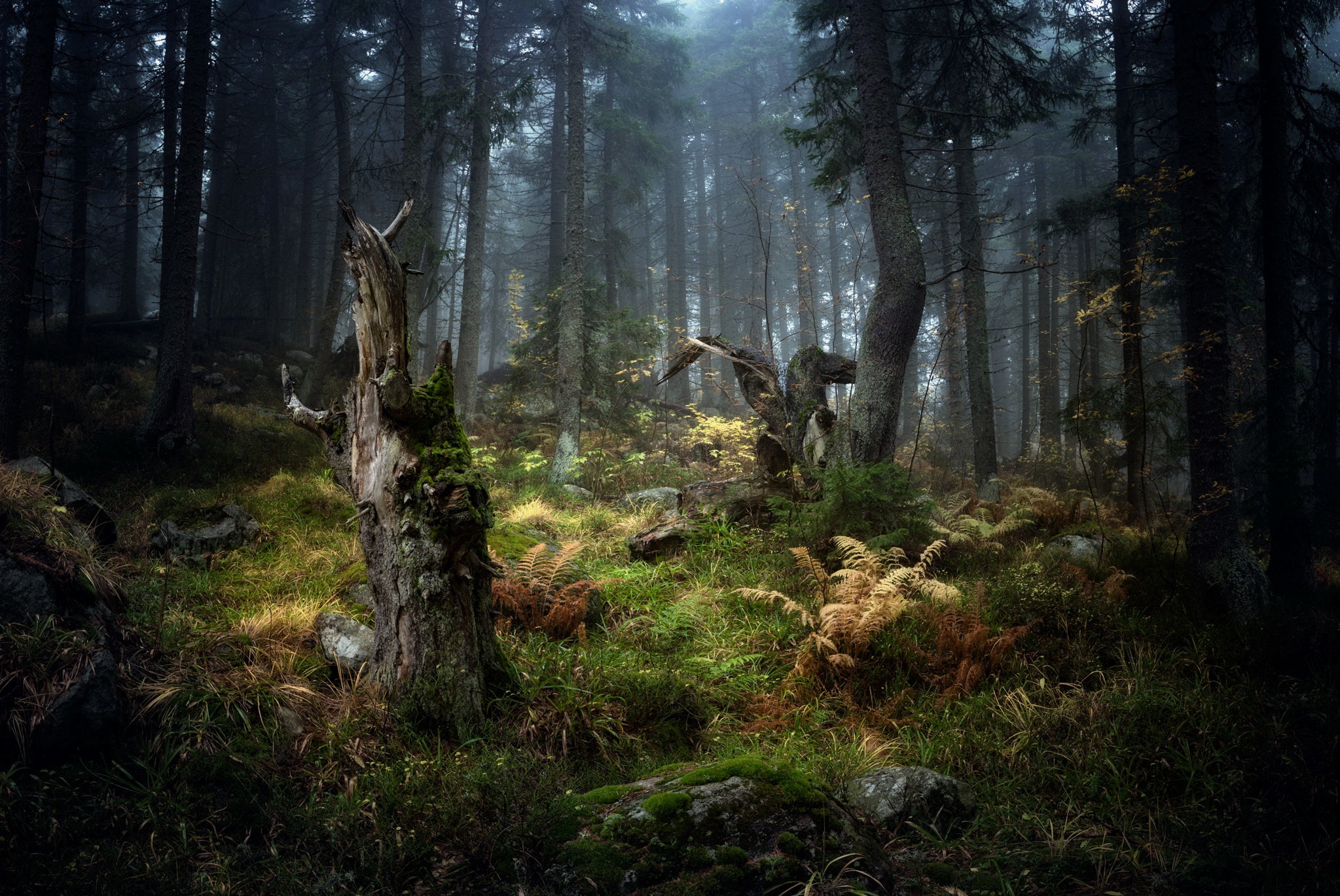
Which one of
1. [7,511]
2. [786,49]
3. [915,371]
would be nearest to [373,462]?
[7,511]

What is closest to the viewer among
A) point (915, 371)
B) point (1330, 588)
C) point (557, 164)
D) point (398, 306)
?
point (398, 306)

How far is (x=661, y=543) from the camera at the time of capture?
7805 mm

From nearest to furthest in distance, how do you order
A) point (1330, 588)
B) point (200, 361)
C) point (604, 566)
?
point (1330, 588) < point (604, 566) < point (200, 361)

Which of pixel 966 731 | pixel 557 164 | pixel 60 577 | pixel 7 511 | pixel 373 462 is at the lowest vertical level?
pixel 966 731

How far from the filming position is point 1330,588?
604cm

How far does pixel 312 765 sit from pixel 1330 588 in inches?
360

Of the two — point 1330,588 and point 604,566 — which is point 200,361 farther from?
point 1330,588

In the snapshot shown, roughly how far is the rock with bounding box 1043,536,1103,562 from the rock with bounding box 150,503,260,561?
9422 mm

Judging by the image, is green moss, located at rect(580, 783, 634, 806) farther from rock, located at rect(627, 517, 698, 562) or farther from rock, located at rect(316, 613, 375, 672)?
rock, located at rect(627, 517, 698, 562)

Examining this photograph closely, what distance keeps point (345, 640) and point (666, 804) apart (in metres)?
3.18

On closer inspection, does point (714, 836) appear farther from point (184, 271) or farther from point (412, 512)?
point (184, 271)

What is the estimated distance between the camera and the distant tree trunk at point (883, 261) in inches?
314

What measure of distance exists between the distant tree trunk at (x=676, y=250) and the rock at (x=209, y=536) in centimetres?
1781

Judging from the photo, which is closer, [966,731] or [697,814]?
[697,814]
